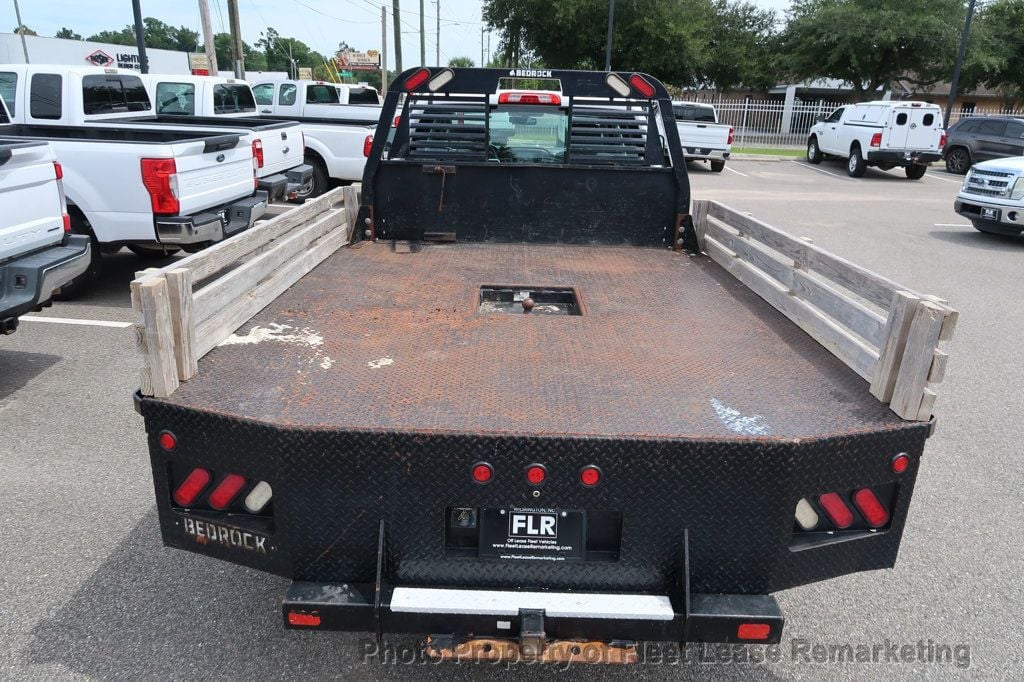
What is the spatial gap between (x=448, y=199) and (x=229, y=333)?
2.24 m

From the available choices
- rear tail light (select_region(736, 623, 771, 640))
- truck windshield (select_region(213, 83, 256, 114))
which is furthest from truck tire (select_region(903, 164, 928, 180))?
rear tail light (select_region(736, 623, 771, 640))

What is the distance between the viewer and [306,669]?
280cm

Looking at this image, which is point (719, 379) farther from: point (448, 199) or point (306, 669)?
point (448, 199)

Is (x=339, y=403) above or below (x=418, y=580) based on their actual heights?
above

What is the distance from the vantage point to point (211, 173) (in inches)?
283

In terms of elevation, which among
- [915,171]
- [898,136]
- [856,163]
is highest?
[898,136]

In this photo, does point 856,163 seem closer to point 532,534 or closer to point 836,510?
point 836,510

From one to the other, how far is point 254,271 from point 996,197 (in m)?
12.4

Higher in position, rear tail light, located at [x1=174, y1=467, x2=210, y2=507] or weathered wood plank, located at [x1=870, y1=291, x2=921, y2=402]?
weathered wood plank, located at [x1=870, y1=291, x2=921, y2=402]

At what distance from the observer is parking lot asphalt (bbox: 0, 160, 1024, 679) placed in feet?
9.37

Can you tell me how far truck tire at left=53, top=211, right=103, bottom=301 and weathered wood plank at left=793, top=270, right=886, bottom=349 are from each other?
6.27 metres

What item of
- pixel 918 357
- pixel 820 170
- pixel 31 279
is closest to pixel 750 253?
pixel 918 357

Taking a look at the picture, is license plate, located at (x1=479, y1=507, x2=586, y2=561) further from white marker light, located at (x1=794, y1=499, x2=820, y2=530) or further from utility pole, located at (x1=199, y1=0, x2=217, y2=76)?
utility pole, located at (x1=199, y1=0, x2=217, y2=76)

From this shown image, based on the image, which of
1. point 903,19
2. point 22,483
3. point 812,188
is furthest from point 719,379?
point 903,19
